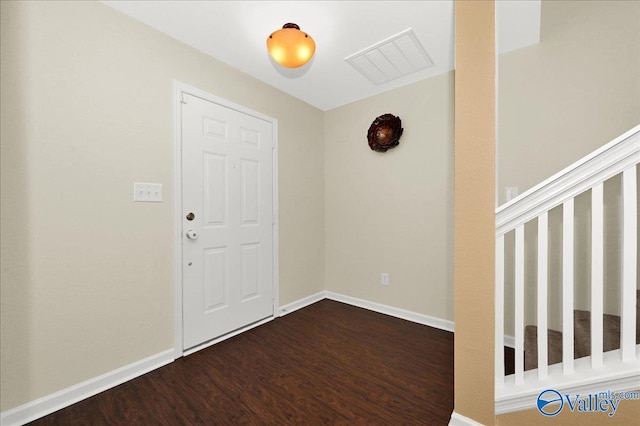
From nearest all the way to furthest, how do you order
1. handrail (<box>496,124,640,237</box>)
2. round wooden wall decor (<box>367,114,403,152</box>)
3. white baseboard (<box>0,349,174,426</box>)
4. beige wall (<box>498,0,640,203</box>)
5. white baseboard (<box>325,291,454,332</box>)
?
handrail (<box>496,124,640,237</box>), white baseboard (<box>0,349,174,426</box>), beige wall (<box>498,0,640,203</box>), white baseboard (<box>325,291,454,332</box>), round wooden wall decor (<box>367,114,403,152</box>)

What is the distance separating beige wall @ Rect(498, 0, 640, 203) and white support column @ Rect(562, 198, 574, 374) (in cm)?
113

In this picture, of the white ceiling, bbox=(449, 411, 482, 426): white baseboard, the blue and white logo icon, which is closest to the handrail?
the blue and white logo icon

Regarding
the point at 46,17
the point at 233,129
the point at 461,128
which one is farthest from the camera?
the point at 233,129

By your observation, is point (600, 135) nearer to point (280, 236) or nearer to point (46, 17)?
point (280, 236)

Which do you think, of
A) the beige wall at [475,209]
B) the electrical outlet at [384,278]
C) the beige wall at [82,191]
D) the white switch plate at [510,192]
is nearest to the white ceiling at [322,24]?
the beige wall at [82,191]

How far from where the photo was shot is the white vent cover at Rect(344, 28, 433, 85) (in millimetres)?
1996

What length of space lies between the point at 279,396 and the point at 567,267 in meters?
1.62

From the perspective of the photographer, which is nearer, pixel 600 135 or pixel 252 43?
pixel 600 135

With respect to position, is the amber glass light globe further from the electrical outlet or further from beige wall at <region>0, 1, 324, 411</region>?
the electrical outlet

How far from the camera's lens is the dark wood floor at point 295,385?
1407 mm

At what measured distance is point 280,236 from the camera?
2.79 meters

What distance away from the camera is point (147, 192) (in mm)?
1829

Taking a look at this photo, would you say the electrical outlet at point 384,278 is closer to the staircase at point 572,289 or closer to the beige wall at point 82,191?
the staircase at point 572,289

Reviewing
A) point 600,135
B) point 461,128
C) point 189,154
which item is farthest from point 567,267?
point 189,154
